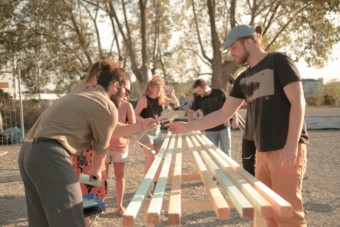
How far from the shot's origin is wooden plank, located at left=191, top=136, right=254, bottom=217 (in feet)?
6.34

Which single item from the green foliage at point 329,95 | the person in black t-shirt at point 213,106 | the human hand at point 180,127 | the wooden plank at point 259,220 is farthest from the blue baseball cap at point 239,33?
the green foliage at point 329,95

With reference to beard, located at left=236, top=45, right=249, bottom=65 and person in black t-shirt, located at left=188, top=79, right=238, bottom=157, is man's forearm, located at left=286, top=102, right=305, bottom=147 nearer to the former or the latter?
beard, located at left=236, top=45, right=249, bottom=65

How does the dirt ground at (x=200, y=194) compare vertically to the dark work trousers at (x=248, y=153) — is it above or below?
below

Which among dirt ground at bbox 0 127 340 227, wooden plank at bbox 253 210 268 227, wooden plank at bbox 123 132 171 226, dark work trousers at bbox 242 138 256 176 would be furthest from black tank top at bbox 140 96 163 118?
wooden plank at bbox 253 210 268 227

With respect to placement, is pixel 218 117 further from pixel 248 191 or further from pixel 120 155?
pixel 120 155

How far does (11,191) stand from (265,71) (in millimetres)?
5382

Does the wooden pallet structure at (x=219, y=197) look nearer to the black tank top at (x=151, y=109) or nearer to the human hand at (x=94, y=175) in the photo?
the human hand at (x=94, y=175)

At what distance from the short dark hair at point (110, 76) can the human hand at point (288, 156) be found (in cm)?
123

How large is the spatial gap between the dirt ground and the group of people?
1.28m

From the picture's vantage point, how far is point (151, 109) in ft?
19.8

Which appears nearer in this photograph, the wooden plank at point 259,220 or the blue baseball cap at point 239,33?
the wooden plank at point 259,220

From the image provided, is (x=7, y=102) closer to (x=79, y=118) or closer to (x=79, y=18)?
(x=79, y=18)

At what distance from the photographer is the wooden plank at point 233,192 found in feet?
6.34

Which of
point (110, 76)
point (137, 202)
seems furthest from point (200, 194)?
point (137, 202)
